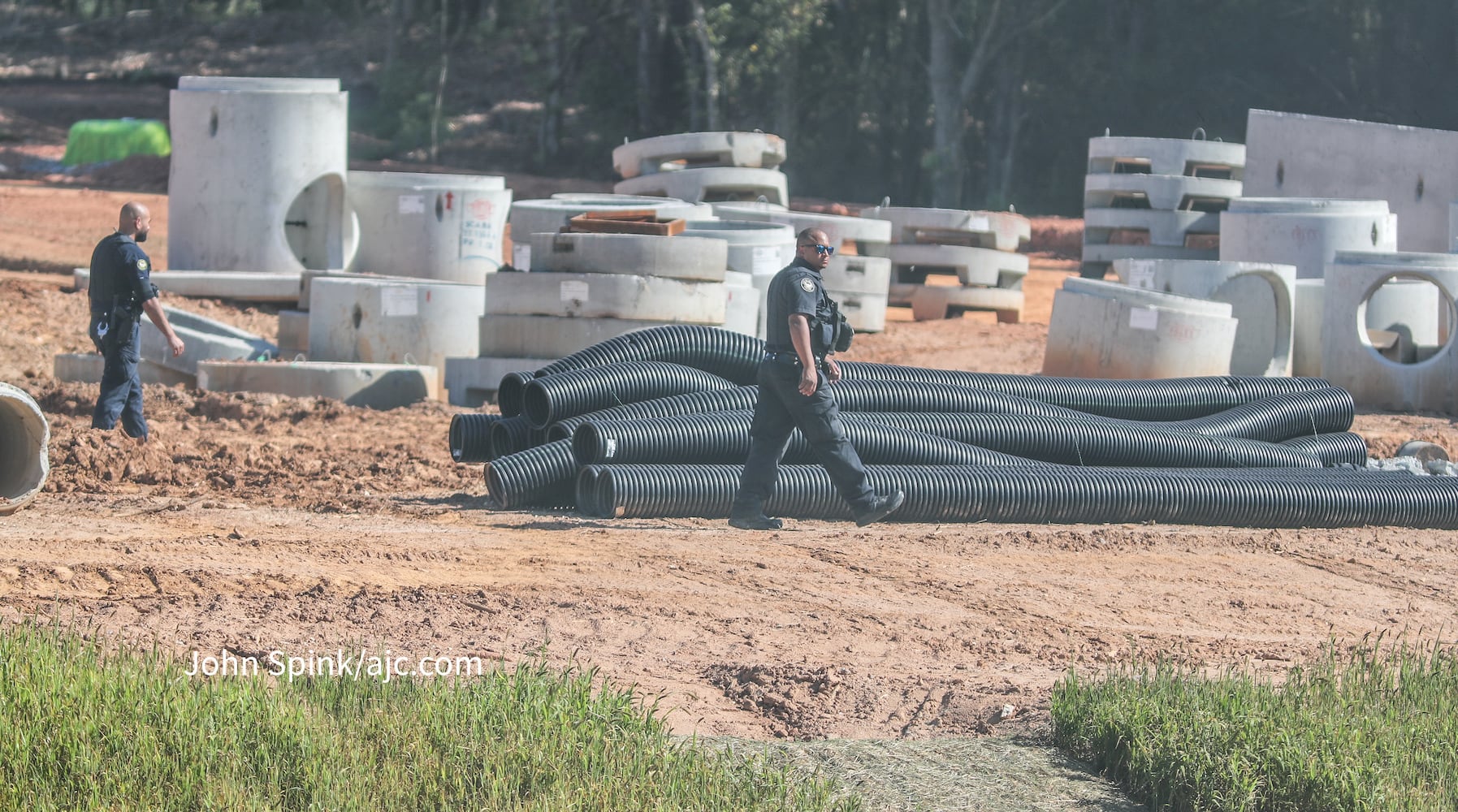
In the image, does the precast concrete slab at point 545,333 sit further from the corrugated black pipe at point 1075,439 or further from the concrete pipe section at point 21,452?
the concrete pipe section at point 21,452

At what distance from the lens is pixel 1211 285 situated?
53.1 feet

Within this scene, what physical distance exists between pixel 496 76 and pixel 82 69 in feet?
42.2

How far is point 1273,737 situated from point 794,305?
423cm

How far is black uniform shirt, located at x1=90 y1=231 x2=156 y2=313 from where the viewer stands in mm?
11000

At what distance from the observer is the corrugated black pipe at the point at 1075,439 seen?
1116cm

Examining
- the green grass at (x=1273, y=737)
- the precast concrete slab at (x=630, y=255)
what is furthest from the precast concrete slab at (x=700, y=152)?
the green grass at (x=1273, y=737)

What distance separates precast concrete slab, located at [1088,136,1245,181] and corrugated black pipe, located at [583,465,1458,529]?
14.7 m

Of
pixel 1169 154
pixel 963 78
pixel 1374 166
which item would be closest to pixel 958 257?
pixel 1169 154

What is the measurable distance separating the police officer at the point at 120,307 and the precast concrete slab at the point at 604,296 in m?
3.37

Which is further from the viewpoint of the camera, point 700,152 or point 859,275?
point 700,152

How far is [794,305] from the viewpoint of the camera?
9180 mm

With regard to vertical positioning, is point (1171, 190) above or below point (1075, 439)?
above

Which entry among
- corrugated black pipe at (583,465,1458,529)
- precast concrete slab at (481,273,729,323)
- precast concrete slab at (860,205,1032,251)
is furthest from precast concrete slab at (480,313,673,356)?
precast concrete slab at (860,205,1032,251)

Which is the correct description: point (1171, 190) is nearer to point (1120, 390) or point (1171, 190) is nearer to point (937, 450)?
point (1120, 390)
